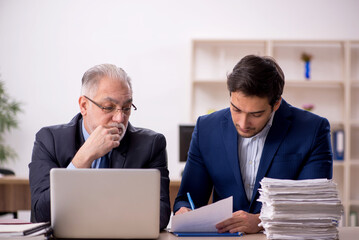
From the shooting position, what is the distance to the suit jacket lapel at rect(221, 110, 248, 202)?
2.09 meters

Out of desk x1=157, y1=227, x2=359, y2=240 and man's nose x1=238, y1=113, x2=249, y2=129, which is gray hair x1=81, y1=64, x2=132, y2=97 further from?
desk x1=157, y1=227, x2=359, y2=240

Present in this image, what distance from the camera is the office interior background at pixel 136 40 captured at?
18.3 ft

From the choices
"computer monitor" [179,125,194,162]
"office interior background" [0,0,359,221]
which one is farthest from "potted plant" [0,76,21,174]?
"computer monitor" [179,125,194,162]

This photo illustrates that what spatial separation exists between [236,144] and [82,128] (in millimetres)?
703

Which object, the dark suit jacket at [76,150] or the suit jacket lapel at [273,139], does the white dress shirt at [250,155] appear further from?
the dark suit jacket at [76,150]

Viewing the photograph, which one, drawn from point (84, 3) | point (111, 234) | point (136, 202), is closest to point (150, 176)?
point (136, 202)

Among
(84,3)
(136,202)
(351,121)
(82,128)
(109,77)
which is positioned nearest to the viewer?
(136,202)

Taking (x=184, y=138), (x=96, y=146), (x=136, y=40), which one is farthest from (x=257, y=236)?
(x=136, y=40)

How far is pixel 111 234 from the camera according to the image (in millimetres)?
1459

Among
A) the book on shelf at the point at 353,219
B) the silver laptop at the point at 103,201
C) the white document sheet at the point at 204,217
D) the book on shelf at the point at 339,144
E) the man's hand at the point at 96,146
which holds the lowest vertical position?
the book on shelf at the point at 353,219

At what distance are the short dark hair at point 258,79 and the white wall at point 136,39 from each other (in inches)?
139

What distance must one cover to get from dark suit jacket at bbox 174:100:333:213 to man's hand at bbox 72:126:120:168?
1.27 feet

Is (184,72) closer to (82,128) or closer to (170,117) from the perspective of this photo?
(170,117)

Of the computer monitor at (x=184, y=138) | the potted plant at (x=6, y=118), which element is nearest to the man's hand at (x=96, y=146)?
the computer monitor at (x=184, y=138)
